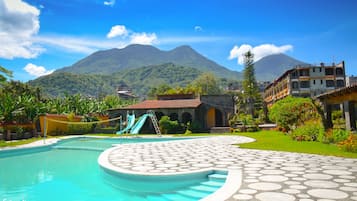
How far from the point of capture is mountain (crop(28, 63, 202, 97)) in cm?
8831

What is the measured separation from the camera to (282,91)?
188ft

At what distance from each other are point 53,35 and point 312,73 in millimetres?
48139

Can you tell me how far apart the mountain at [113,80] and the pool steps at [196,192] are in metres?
86.4

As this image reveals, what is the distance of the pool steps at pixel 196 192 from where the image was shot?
5.13 m

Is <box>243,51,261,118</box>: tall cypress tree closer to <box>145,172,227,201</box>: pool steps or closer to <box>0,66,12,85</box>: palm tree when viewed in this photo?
<box>0,66,12,85</box>: palm tree

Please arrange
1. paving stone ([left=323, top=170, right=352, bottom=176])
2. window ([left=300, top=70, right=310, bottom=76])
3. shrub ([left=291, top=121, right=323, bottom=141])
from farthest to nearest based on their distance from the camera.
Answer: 1. window ([left=300, top=70, right=310, bottom=76])
2. shrub ([left=291, top=121, right=323, bottom=141])
3. paving stone ([left=323, top=170, right=352, bottom=176])

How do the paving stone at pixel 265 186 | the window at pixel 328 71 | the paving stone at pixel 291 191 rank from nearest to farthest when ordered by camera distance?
the paving stone at pixel 291 191 → the paving stone at pixel 265 186 → the window at pixel 328 71

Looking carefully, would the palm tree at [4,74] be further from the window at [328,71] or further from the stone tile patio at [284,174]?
the window at [328,71]

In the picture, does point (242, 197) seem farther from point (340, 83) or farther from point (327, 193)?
point (340, 83)

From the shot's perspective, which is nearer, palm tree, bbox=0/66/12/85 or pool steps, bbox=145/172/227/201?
pool steps, bbox=145/172/227/201

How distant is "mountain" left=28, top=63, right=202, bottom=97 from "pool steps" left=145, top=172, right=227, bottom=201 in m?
86.4

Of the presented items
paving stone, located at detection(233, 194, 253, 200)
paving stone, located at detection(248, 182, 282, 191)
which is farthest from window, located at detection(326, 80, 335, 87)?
paving stone, located at detection(233, 194, 253, 200)

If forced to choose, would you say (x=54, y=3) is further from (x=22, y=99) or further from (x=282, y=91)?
(x=282, y=91)

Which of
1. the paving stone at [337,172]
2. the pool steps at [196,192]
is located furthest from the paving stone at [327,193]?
the pool steps at [196,192]
